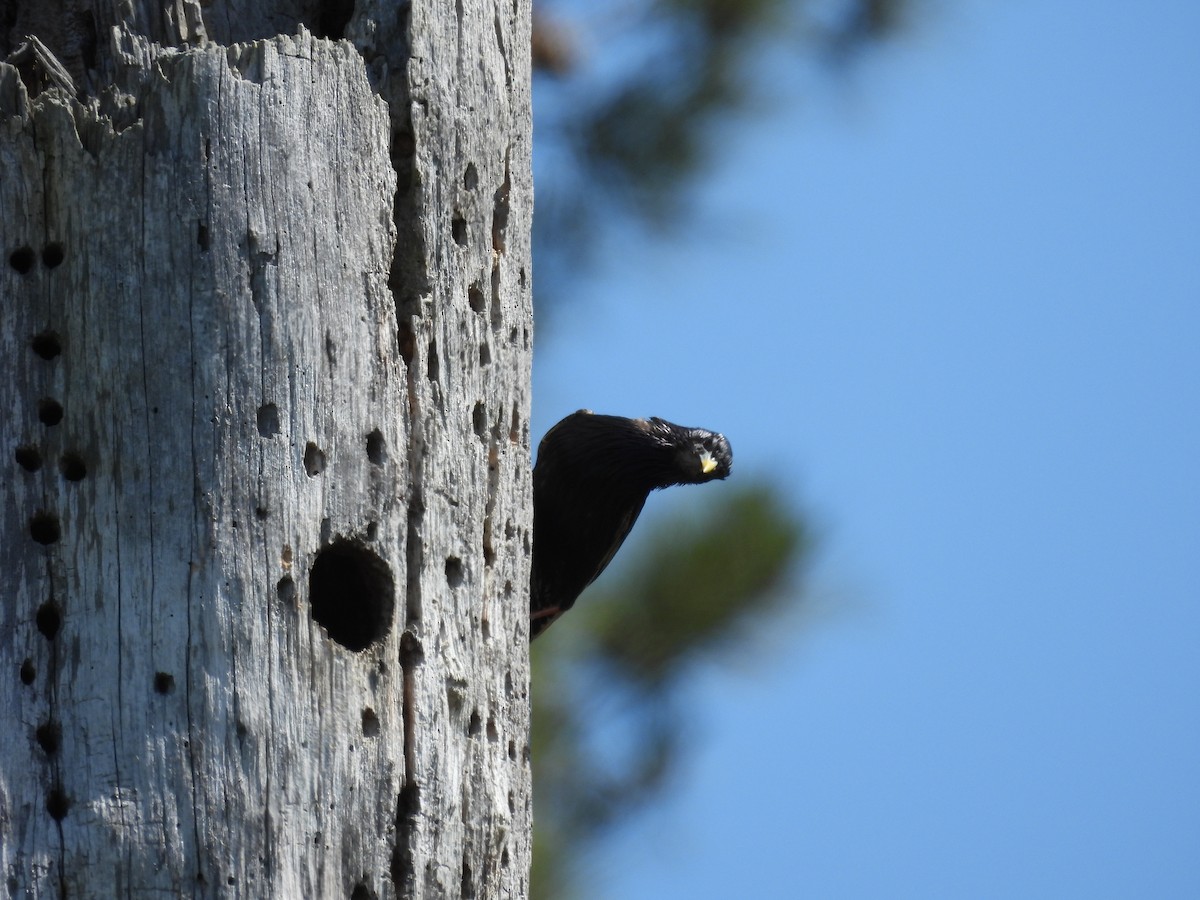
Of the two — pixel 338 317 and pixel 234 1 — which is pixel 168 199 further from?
pixel 234 1

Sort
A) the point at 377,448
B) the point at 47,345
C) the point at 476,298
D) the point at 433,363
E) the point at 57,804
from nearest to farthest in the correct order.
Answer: the point at 57,804 → the point at 47,345 → the point at 377,448 → the point at 433,363 → the point at 476,298

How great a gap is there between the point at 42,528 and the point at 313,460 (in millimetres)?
392

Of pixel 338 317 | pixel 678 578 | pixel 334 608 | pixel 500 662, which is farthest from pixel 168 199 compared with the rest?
pixel 678 578

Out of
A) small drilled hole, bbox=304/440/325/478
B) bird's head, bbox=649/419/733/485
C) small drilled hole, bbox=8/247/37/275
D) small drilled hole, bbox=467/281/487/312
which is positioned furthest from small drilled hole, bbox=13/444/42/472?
bird's head, bbox=649/419/733/485

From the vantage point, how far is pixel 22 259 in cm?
250

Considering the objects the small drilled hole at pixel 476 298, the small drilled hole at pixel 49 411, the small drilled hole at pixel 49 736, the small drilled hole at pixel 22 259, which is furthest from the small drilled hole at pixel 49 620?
the small drilled hole at pixel 476 298

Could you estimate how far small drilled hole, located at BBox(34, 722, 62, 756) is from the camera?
93.5 inches

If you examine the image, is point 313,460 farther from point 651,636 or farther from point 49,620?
point 651,636

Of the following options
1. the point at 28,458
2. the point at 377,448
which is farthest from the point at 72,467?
the point at 377,448

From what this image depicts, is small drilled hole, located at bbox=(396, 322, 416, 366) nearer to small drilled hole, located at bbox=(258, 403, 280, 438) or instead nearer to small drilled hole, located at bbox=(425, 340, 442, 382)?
small drilled hole, located at bbox=(425, 340, 442, 382)

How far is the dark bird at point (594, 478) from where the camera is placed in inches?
141

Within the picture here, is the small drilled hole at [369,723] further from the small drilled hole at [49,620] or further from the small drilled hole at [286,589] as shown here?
the small drilled hole at [49,620]

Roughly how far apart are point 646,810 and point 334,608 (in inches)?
102

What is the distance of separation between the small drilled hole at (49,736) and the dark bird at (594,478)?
137cm
